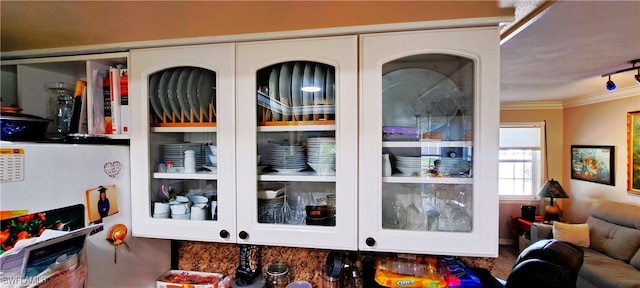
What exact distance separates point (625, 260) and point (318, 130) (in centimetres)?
344

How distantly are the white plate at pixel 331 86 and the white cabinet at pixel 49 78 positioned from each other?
0.78 meters

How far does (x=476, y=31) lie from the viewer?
3.03 feet

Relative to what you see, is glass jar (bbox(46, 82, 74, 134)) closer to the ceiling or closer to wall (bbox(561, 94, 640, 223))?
the ceiling

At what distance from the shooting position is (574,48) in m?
1.76

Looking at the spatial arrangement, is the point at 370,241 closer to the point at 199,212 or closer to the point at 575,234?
the point at 199,212

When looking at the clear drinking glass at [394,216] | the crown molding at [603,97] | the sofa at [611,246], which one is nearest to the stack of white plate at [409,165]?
the clear drinking glass at [394,216]

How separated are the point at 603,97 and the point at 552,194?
1290mm

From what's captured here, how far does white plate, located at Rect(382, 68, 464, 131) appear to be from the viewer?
1.04 metres

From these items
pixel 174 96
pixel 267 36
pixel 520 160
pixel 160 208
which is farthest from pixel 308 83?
pixel 520 160

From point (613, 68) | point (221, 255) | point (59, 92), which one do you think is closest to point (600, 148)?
point (613, 68)

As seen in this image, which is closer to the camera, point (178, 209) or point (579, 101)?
point (178, 209)

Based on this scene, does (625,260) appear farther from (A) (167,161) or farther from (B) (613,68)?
(A) (167,161)

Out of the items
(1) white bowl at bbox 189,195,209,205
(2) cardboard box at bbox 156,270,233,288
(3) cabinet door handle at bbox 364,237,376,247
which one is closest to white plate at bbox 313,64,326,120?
(3) cabinet door handle at bbox 364,237,376,247

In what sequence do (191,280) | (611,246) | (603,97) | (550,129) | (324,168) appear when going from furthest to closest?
(550,129) → (603,97) → (611,246) → (191,280) → (324,168)
